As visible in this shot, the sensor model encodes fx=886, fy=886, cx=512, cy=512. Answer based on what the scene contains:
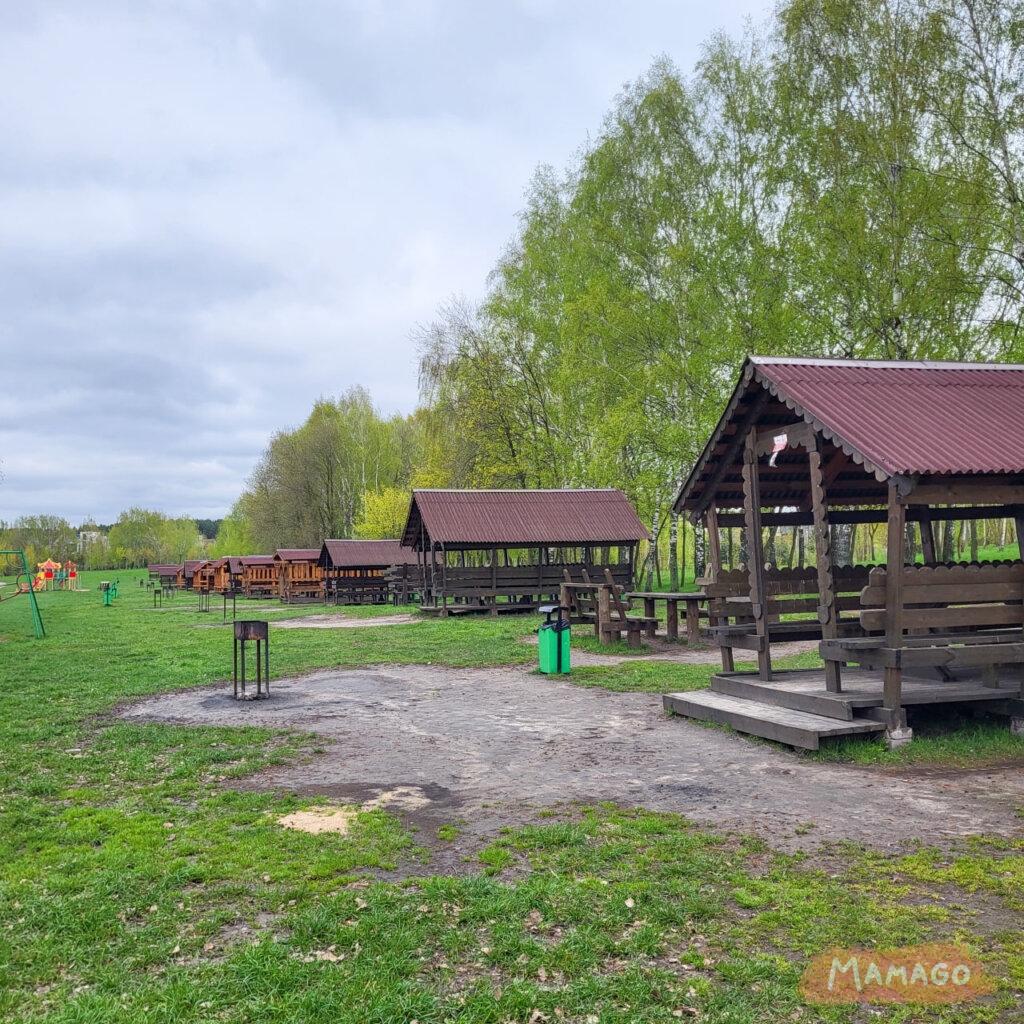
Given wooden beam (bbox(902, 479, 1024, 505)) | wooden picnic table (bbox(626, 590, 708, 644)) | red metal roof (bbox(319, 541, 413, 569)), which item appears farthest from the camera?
red metal roof (bbox(319, 541, 413, 569))

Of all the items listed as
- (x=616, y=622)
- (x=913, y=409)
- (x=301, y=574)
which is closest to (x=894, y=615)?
(x=913, y=409)

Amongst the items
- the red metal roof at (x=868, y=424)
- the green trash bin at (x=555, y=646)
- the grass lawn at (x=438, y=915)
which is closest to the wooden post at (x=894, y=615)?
the red metal roof at (x=868, y=424)

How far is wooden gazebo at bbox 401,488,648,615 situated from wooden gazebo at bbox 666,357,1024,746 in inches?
702

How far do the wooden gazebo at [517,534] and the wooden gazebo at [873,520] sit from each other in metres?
17.8

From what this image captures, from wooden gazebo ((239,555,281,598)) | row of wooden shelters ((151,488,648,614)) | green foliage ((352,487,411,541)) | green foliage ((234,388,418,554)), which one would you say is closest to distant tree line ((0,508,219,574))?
green foliage ((234,388,418,554))

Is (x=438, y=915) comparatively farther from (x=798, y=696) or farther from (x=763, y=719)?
(x=798, y=696)

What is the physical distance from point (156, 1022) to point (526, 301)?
34.6 meters

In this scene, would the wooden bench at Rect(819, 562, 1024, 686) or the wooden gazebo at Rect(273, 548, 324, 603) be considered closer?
the wooden bench at Rect(819, 562, 1024, 686)

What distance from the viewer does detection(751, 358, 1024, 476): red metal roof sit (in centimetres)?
819

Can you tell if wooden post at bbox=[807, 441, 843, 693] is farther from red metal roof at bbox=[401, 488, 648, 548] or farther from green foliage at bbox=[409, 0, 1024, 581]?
red metal roof at bbox=[401, 488, 648, 548]

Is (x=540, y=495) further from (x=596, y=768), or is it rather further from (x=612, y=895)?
(x=612, y=895)

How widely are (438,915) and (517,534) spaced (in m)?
25.5

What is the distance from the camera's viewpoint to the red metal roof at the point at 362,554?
4350 centimetres

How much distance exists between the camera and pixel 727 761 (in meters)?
8.06
